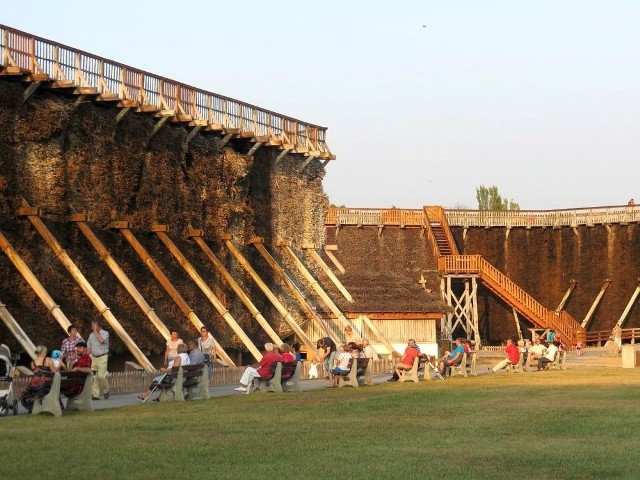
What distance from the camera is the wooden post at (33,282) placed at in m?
29.8

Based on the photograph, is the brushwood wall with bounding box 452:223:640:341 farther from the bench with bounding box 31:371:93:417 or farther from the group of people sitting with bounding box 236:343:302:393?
the bench with bounding box 31:371:93:417

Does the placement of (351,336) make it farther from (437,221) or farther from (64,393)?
(437,221)

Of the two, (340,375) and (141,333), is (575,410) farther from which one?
(141,333)

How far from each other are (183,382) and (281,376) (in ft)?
13.4

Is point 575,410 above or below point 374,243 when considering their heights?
below

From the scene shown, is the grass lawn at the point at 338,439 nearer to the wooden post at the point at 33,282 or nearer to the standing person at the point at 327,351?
→ the wooden post at the point at 33,282

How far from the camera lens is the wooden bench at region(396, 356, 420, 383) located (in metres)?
33.3

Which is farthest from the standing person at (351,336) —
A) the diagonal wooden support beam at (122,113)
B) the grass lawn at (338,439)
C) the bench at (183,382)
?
the grass lawn at (338,439)

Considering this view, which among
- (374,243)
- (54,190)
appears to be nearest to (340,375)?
(54,190)

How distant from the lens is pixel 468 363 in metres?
39.8

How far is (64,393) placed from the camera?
2070 centimetres

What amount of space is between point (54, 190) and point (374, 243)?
3728 cm

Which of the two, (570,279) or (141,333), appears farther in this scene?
(570,279)

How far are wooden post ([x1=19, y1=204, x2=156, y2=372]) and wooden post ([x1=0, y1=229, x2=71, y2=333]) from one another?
1129 mm
